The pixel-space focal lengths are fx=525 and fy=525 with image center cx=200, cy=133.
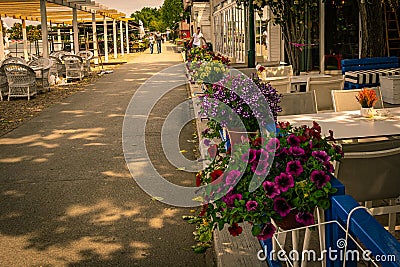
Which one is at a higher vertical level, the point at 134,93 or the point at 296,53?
the point at 296,53

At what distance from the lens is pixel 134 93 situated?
51.5 feet

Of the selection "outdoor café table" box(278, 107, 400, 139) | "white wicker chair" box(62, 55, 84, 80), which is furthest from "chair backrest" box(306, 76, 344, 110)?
"white wicker chair" box(62, 55, 84, 80)

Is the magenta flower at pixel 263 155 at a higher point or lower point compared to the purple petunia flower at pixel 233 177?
higher

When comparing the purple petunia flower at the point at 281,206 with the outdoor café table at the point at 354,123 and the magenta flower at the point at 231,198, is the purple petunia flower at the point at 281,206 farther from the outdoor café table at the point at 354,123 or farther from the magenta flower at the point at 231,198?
the outdoor café table at the point at 354,123

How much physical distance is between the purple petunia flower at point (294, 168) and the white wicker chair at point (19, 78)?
1319 centimetres

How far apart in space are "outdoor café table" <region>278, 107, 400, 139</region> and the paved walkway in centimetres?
150

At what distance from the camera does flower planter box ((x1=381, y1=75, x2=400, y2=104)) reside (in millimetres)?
7234

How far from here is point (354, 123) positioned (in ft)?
15.9

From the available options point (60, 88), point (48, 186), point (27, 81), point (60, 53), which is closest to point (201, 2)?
point (60, 53)

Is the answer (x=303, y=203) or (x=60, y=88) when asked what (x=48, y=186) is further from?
(x=60, y=88)

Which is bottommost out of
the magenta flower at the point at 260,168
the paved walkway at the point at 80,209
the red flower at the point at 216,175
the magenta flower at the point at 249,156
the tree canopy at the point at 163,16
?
the paved walkway at the point at 80,209

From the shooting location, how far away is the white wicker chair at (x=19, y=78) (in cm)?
1465

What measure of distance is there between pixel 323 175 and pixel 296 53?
10.8 meters

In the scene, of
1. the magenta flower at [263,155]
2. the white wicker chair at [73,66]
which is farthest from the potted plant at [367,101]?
the white wicker chair at [73,66]
